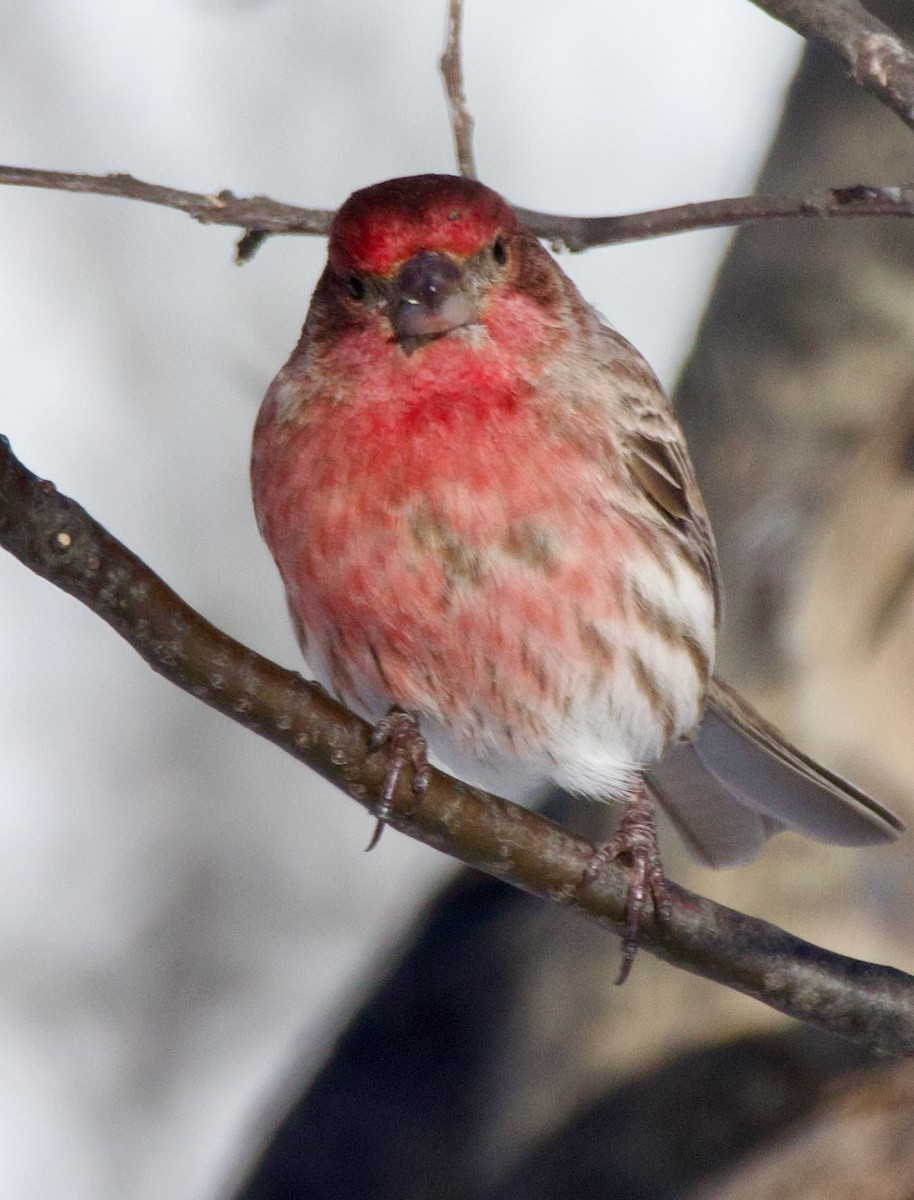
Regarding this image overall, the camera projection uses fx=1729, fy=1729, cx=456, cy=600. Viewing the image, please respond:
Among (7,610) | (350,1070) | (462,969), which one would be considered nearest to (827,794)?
(462,969)

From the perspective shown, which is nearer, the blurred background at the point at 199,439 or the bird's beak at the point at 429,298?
the bird's beak at the point at 429,298

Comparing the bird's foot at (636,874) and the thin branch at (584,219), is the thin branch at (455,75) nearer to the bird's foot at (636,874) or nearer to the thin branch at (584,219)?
the thin branch at (584,219)

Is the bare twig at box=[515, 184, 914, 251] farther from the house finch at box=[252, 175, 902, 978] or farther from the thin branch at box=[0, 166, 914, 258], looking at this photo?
the house finch at box=[252, 175, 902, 978]

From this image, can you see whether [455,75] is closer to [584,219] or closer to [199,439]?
[584,219]

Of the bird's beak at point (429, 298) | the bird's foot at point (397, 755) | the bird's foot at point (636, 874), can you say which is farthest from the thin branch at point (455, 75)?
the bird's foot at point (636, 874)

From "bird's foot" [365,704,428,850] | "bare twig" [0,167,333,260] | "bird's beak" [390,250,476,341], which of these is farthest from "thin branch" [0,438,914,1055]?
"bird's beak" [390,250,476,341]

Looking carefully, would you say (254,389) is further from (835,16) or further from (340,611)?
(835,16)
